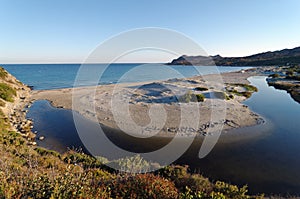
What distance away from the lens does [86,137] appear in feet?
47.4

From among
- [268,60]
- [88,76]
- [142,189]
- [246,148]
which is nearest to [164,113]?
[246,148]

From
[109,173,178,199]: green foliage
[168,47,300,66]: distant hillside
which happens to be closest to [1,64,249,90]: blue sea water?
[168,47,300,66]: distant hillside

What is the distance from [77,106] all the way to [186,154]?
656 inches

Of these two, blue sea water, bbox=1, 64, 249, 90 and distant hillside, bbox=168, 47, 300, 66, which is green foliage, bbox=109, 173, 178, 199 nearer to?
blue sea water, bbox=1, 64, 249, 90

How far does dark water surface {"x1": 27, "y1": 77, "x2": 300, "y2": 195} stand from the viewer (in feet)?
30.6

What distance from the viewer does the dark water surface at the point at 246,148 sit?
9312mm

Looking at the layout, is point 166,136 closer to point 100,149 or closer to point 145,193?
point 100,149

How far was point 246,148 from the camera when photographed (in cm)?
1235

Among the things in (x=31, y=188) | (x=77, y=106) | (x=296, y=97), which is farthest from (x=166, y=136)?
(x=296, y=97)

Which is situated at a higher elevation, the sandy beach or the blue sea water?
the blue sea water

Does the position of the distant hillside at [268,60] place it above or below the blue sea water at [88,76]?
above

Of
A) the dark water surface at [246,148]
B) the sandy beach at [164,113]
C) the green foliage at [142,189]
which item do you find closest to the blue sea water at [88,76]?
the sandy beach at [164,113]

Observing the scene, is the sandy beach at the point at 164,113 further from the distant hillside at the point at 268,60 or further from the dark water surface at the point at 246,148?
the distant hillside at the point at 268,60

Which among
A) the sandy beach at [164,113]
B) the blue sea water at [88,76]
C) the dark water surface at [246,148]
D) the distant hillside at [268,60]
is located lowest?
the dark water surface at [246,148]
